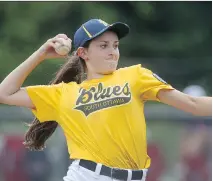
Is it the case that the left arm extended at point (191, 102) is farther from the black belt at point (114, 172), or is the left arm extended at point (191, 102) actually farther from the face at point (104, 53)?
the black belt at point (114, 172)

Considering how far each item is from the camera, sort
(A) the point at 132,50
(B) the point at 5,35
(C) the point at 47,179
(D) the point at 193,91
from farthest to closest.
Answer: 1. (A) the point at 132,50
2. (B) the point at 5,35
3. (D) the point at 193,91
4. (C) the point at 47,179

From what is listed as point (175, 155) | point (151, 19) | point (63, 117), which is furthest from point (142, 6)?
point (63, 117)

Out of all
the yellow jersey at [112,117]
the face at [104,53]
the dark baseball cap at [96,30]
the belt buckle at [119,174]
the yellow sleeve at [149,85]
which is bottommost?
the belt buckle at [119,174]

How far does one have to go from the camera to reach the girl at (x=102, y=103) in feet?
20.4

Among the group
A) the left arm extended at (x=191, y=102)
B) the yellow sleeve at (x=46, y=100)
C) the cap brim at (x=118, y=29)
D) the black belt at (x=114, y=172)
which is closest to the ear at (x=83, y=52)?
the cap brim at (x=118, y=29)

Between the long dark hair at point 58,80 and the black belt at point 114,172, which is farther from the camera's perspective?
the long dark hair at point 58,80

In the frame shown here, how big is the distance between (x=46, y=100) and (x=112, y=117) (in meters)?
0.53

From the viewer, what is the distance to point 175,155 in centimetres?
1109

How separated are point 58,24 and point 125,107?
37.5 feet

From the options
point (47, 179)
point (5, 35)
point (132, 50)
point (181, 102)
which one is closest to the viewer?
point (181, 102)

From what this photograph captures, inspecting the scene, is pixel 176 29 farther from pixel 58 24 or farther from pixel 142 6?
pixel 58 24

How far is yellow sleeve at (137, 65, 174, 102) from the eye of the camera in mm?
6199

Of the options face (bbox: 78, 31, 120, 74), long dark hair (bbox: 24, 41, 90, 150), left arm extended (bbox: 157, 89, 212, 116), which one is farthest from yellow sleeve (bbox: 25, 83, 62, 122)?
left arm extended (bbox: 157, 89, 212, 116)

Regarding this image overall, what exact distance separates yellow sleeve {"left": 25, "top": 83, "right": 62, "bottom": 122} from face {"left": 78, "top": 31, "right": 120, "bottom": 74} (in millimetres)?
312
